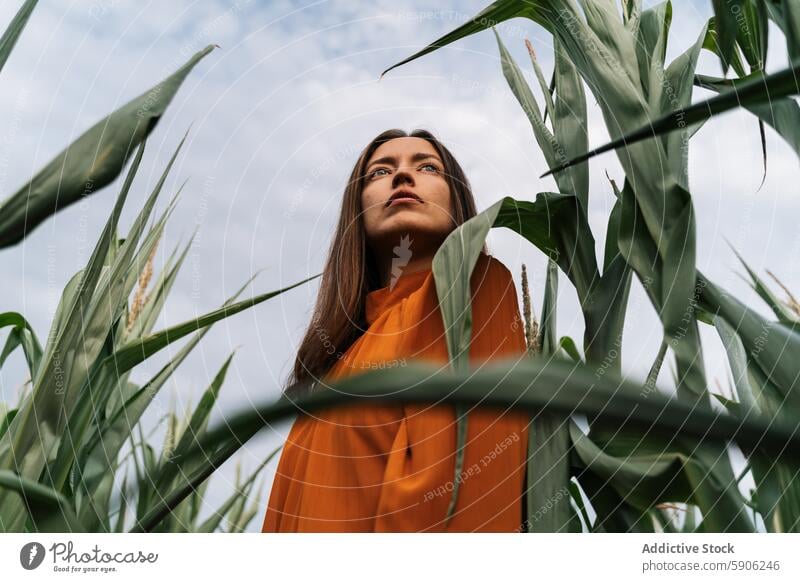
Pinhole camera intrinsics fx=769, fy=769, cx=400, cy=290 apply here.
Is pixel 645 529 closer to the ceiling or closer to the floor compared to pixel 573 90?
closer to the floor

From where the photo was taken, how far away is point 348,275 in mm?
1213

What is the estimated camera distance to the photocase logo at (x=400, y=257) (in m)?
1.16

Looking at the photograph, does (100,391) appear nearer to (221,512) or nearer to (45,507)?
(45,507)

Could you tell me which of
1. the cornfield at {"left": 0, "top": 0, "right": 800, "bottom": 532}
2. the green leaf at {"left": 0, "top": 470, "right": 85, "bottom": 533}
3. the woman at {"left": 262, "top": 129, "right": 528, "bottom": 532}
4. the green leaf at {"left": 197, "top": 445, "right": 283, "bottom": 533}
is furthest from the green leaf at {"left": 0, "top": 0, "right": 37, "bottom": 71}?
the green leaf at {"left": 197, "top": 445, "right": 283, "bottom": 533}

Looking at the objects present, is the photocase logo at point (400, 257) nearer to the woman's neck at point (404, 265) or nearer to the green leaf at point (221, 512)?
the woman's neck at point (404, 265)

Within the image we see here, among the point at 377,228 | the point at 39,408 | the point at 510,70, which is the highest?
the point at 510,70

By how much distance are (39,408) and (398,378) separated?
19.7 inches

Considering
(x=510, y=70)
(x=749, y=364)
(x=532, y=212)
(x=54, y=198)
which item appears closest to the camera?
(x=54, y=198)
